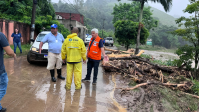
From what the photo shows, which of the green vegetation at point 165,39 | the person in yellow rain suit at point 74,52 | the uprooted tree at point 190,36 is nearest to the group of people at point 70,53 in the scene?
the person in yellow rain suit at point 74,52

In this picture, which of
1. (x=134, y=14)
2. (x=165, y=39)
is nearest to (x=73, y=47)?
(x=134, y=14)

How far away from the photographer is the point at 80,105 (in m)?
4.09

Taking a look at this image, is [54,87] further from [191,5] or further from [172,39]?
[172,39]

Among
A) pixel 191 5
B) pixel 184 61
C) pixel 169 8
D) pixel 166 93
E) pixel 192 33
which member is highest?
pixel 169 8

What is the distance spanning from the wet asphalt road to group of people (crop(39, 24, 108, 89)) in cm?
38

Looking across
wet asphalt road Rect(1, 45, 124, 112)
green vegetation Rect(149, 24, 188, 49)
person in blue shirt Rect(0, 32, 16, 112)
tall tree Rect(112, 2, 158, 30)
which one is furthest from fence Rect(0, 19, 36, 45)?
green vegetation Rect(149, 24, 188, 49)

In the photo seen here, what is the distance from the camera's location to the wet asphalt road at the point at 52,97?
3.86 meters

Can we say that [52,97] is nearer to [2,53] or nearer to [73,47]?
[73,47]

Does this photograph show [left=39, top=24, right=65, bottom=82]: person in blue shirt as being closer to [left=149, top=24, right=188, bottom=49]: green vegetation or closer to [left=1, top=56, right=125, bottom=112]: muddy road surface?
[left=1, top=56, right=125, bottom=112]: muddy road surface

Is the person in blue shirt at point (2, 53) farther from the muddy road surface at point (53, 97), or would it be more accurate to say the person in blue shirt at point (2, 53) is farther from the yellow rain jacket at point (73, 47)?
the yellow rain jacket at point (73, 47)

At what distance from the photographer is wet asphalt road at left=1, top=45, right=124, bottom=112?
12.7ft

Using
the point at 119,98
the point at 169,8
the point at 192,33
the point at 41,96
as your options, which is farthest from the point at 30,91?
the point at 169,8

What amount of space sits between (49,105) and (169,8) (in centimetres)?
1475

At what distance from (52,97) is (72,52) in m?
1.35
